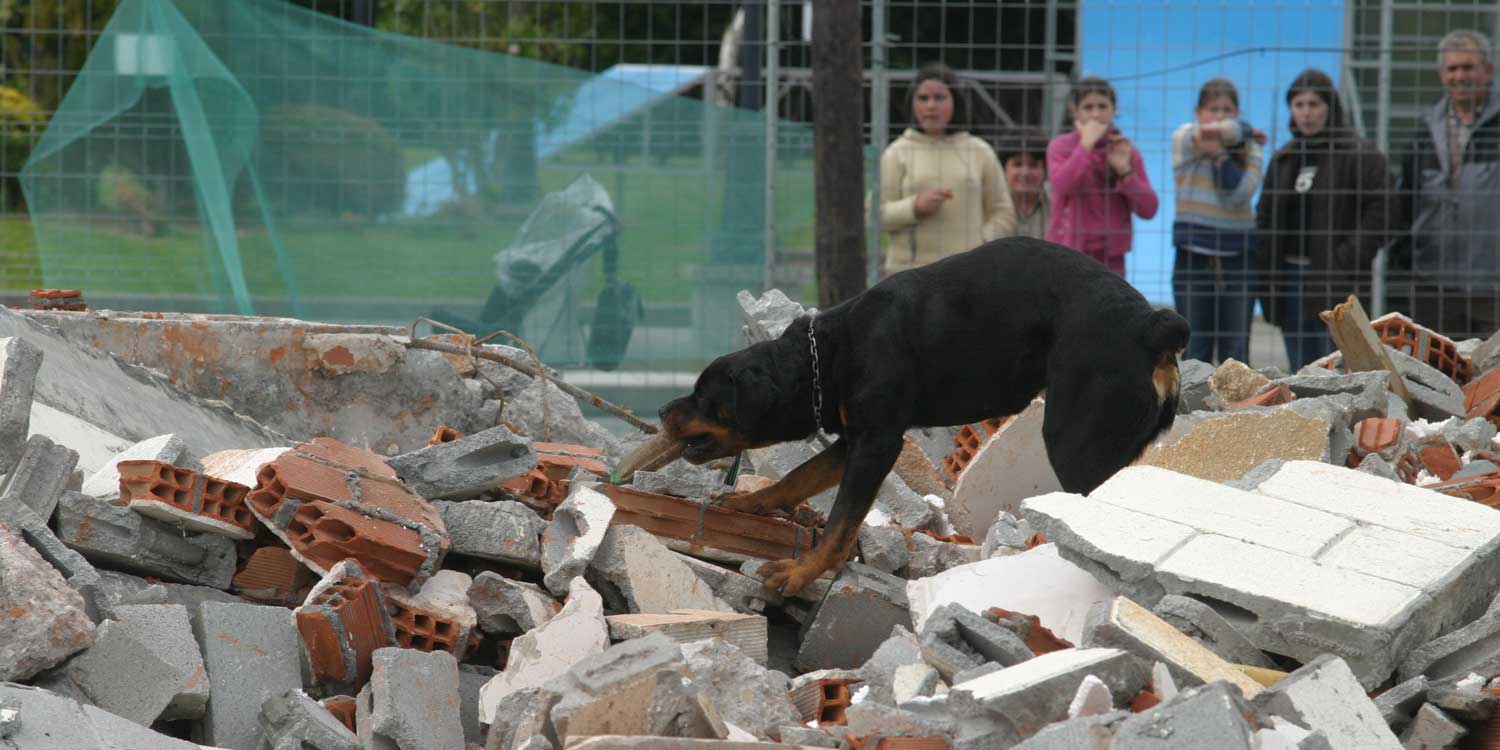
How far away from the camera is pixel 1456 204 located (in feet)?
30.4

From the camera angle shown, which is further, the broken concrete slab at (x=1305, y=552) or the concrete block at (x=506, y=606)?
the concrete block at (x=506, y=606)

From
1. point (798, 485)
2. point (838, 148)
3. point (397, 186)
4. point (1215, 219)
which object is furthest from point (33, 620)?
point (1215, 219)

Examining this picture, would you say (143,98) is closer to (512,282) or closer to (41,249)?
(41,249)

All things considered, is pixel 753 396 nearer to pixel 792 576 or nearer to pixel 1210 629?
pixel 792 576

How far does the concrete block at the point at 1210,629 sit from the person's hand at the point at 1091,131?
201 inches

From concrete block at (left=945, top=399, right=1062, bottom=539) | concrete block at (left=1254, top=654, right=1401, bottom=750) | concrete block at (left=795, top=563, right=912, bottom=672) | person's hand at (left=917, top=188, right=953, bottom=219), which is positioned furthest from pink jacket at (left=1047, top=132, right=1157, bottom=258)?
concrete block at (left=1254, top=654, right=1401, bottom=750)

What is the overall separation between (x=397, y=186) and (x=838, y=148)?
99.7 inches

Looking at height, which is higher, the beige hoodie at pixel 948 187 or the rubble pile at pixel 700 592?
the beige hoodie at pixel 948 187

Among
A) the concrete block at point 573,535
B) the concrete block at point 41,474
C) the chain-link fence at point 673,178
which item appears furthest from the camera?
the chain-link fence at point 673,178

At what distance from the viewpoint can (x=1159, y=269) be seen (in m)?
9.23

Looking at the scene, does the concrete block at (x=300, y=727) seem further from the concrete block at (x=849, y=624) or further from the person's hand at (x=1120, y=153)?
the person's hand at (x=1120, y=153)

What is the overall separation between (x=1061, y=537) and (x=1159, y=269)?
4.96m

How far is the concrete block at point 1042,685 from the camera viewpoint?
3561 millimetres

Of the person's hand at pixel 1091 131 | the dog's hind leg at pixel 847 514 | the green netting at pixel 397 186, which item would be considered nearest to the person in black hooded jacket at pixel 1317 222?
the person's hand at pixel 1091 131
